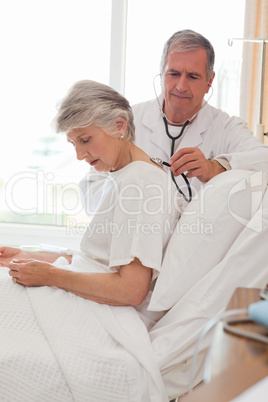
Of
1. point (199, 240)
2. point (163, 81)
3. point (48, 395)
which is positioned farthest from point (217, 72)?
point (48, 395)

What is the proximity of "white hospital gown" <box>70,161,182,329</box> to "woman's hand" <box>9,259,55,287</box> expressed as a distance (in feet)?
0.36

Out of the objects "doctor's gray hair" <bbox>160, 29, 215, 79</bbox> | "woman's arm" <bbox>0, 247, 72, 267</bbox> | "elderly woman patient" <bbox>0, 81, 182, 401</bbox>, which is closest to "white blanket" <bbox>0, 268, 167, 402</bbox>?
"elderly woman patient" <bbox>0, 81, 182, 401</bbox>

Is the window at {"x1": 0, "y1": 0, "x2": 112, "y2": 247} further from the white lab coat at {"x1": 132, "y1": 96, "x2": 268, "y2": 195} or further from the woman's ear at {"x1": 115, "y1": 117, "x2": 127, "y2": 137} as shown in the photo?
the woman's ear at {"x1": 115, "y1": 117, "x2": 127, "y2": 137}

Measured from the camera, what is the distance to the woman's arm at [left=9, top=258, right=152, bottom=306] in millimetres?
1287

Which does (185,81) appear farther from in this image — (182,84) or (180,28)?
(180,28)

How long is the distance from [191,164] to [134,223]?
1.14 feet

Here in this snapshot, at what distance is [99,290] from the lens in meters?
1.29

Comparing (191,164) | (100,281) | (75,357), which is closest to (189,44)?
(191,164)

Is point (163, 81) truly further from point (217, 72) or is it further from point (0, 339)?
point (0, 339)

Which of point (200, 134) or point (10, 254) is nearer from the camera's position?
point (10, 254)

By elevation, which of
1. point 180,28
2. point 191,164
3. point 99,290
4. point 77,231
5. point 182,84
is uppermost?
point 180,28

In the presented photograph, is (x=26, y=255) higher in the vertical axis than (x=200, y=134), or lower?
lower

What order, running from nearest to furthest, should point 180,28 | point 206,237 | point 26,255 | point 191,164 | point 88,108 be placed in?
1. point 206,237
2. point 88,108
3. point 191,164
4. point 26,255
5. point 180,28

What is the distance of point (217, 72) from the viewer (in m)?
3.00
